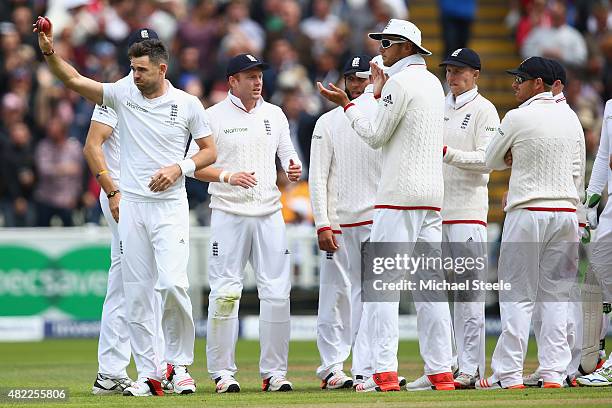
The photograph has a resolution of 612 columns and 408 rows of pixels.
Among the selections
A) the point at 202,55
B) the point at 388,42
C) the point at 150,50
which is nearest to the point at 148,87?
the point at 150,50

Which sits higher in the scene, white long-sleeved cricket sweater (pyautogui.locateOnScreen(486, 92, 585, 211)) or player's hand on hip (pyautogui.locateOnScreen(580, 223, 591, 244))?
white long-sleeved cricket sweater (pyautogui.locateOnScreen(486, 92, 585, 211))

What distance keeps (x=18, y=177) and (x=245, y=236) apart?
9.33m

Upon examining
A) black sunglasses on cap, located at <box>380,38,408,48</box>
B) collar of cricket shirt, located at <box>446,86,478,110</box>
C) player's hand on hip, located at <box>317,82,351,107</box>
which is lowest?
player's hand on hip, located at <box>317,82,351,107</box>

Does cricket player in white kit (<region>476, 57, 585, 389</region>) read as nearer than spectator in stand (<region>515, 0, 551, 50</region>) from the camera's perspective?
Yes

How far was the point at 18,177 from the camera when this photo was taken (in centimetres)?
2019

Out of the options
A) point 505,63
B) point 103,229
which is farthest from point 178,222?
point 505,63

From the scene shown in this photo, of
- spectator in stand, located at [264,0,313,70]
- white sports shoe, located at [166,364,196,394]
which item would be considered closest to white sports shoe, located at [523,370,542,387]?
white sports shoe, located at [166,364,196,394]

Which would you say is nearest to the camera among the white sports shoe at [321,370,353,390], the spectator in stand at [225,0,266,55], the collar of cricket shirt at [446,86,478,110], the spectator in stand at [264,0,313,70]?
the white sports shoe at [321,370,353,390]

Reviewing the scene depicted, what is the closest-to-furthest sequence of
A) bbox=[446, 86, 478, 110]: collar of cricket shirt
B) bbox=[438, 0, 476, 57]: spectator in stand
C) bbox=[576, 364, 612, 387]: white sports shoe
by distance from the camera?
bbox=[576, 364, 612, 387]: white sports shoe
bbox=[446, 86, 478, 110]: collar of cricket shirt
bbox=[438, 0, 476, 57]: spectator in stand

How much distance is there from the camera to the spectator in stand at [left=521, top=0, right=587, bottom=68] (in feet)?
73.6

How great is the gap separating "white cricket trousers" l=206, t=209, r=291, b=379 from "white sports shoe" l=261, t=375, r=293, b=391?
4cm

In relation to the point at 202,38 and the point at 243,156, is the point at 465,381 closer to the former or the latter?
the point at 243,156

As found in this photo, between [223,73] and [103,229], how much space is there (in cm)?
402

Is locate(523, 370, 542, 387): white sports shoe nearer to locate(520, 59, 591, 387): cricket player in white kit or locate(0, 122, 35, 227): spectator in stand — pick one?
locate(520, 59, 591, 387): cricket player in white kit
